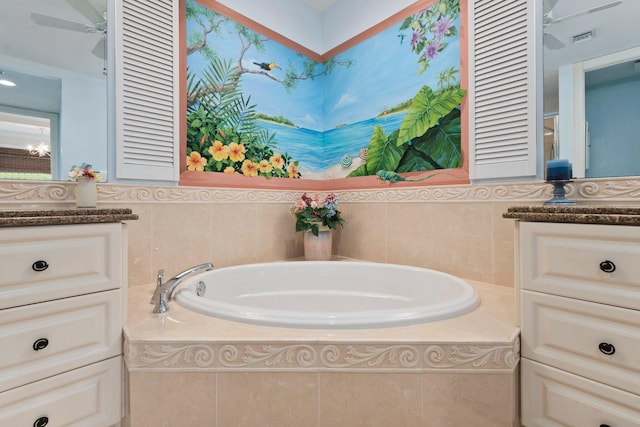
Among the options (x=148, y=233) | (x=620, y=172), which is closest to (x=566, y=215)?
(x=620, y=172)

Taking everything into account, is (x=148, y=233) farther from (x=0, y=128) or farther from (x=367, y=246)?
(x=367, y=246)

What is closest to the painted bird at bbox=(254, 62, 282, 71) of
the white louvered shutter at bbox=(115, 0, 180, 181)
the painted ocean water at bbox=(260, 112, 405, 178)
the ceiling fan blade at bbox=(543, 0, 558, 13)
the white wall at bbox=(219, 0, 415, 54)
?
the white wall at bbox=(219, 0, 415, 54)

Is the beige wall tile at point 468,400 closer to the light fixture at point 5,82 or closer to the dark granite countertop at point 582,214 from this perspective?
the dark granite countertop at point 582,214

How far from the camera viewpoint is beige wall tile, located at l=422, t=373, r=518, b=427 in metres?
0.95

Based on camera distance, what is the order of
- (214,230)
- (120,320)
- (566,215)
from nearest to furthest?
(566,215) → (120,320) → (214,230)

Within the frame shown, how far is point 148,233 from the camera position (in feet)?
5.50

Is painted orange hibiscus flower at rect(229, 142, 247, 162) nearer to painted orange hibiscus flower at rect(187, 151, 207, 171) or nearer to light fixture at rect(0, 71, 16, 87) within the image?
painted orange hibiscus flower at rect(187, 151, 207, 171)

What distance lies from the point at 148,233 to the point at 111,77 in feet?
2.72

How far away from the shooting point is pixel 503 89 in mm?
1597

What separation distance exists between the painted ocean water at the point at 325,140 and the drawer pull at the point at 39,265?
1594mm

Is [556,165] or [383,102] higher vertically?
[383,102]

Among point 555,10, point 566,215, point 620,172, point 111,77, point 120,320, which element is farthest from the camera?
point 111,77

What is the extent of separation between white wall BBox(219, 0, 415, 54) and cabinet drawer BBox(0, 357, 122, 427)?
223cm

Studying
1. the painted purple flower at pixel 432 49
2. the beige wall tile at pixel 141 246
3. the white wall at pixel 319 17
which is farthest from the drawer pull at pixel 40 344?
the painted purple flower at pixel 432 49
